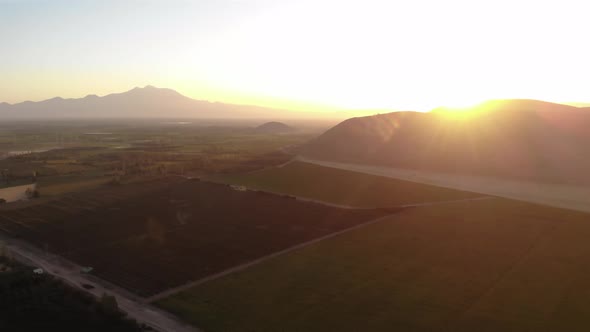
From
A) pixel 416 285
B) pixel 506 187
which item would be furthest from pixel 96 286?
pixel 506 187

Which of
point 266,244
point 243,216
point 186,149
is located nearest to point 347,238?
point 266,244

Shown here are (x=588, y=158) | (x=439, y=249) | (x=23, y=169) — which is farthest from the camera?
(x=23, y=169)

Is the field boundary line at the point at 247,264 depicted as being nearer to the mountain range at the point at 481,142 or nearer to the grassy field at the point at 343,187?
the grassy field at the point at 343,187

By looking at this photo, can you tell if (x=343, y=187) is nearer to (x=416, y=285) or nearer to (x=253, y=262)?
(x=253, y=262)

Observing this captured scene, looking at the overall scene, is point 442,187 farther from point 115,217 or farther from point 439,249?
point 115,217

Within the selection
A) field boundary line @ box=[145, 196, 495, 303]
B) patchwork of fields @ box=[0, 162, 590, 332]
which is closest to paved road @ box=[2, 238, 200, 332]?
patchwork of fields @ box=[0, 162, 590, 332]

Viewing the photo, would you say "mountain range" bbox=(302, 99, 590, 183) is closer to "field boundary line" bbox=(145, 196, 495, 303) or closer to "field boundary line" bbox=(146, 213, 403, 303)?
"field boundary line" bbox=(145, 196, 495, 303)
